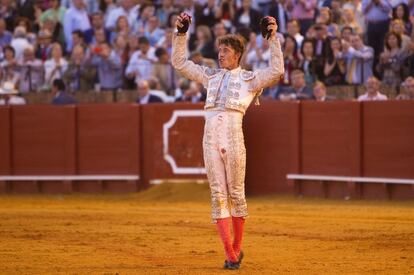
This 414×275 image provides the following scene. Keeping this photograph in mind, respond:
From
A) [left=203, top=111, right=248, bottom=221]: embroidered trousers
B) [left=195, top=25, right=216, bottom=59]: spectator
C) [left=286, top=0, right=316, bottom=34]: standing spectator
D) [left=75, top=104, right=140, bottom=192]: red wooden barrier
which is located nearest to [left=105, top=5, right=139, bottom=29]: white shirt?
[left=195, top=25, right=216, bottom=59]: spectator

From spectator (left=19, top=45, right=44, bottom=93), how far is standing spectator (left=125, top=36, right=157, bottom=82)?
1652 mm

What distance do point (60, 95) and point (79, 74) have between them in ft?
2.26

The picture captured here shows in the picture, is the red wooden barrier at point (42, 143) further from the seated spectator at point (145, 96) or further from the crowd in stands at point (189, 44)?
the seated spectator at point (145, 96)

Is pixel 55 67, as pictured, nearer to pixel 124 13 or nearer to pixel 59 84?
pixel 59 84

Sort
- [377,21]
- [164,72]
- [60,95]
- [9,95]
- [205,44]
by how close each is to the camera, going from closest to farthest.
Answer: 1. [377,21]
2. [205,44]
3. [164,72]
4. [60,95]
5. [9,95]

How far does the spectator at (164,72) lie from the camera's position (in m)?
15.5

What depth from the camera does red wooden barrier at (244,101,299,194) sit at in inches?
558

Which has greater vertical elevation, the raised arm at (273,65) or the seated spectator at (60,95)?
the raised arm at (273,65)

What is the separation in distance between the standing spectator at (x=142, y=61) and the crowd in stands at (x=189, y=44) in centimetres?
2

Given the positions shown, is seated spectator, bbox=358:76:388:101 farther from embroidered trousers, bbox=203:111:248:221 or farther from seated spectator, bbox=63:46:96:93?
embroidered trousers, bbox=203:111:248:221

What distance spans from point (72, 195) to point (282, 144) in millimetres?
3300

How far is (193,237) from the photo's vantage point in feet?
30.8

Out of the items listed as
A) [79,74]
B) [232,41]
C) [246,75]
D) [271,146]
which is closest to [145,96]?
[79,74]

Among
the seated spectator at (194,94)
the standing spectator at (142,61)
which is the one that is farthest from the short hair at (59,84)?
the seated spectator at (194,94)
